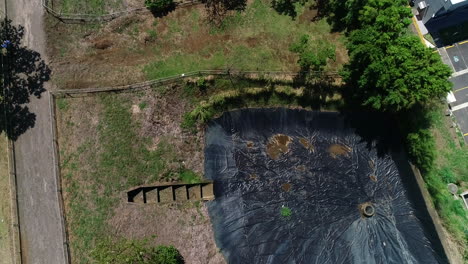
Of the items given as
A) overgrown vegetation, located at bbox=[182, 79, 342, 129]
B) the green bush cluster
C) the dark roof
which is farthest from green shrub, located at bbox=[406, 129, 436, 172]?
the green bush cluster

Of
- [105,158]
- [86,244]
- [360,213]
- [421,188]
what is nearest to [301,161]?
[360,213]

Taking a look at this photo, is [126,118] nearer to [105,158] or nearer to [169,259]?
[105,158]

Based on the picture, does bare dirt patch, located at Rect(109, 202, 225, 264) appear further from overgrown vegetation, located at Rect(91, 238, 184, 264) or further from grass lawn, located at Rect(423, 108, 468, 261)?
grass lawn, located at Rect(423, 108, 468, 261)

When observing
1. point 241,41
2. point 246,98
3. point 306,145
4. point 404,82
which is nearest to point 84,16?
point 241,41

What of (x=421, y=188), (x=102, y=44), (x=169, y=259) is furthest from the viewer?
(x=421, y=188)

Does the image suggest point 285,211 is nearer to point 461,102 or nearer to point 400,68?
point 400,68

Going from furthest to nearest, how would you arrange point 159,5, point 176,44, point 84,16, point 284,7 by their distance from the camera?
point 284,7 < point 176,44 < point 159,5 < point 84,16
